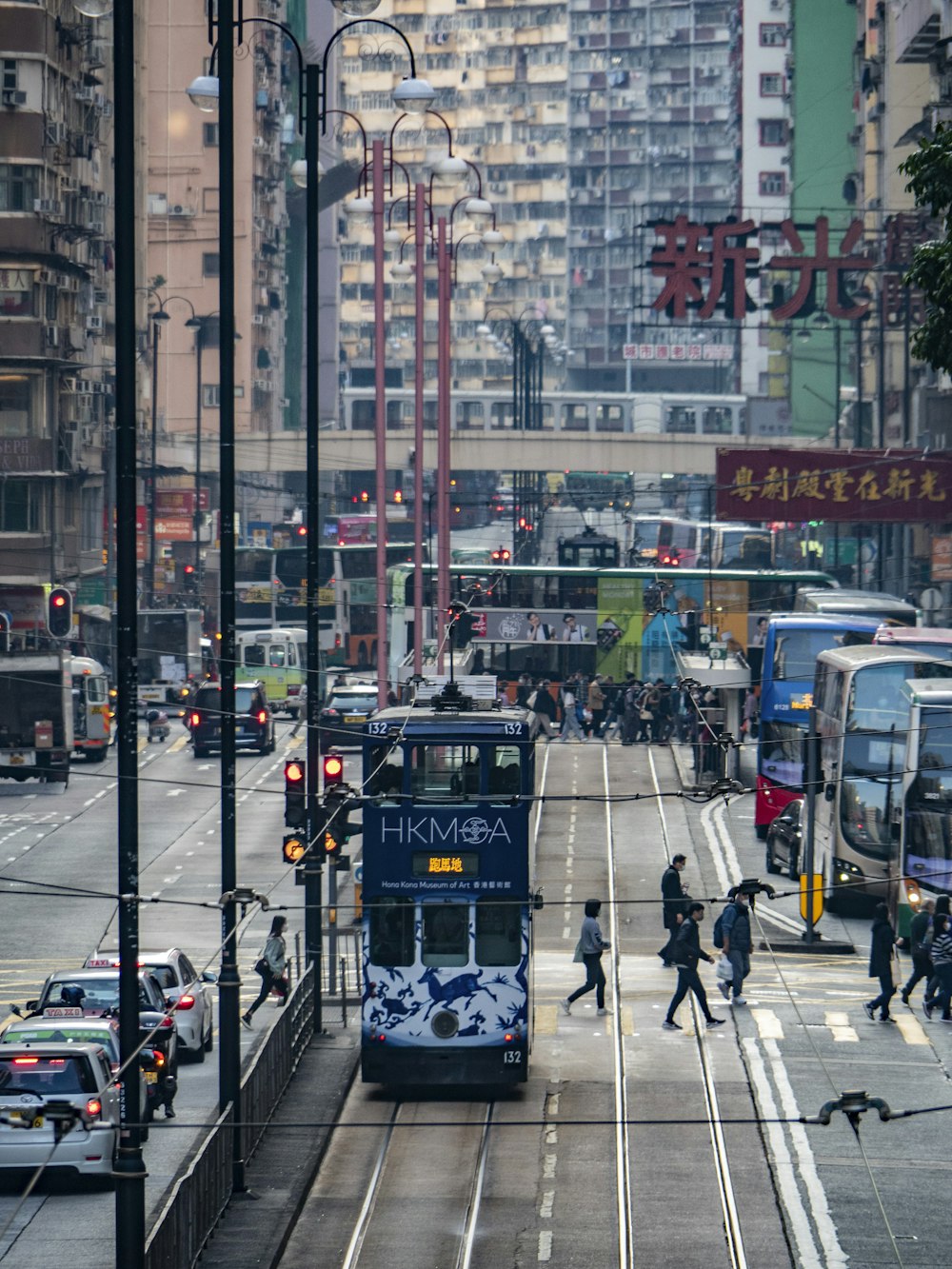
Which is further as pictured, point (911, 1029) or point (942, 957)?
point (942, 957)

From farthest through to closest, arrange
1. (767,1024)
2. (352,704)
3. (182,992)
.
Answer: (352,704)
(767,1024)
(182,992)

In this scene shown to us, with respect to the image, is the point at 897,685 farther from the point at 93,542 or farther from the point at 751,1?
the point at 751,1

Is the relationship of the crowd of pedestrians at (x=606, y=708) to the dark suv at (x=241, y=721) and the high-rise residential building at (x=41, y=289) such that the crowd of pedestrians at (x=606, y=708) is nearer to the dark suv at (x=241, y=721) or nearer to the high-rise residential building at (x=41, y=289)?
the dark suv at (x=241, y=721)

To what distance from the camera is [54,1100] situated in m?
20.7

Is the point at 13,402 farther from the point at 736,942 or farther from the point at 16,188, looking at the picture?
the point at 736,942

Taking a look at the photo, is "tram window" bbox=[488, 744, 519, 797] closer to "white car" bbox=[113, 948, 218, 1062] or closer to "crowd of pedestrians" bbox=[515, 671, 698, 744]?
"white car" bbox=[113, 948, 218, 1062]

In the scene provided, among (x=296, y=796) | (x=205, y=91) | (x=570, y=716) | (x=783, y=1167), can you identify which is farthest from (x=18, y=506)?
(x=783, y=1167)

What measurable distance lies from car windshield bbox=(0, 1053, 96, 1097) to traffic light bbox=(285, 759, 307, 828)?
6022 millimetres

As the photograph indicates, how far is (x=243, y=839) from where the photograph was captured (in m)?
45.6

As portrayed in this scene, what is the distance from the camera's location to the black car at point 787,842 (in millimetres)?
38250

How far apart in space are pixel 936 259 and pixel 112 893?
1511 centimetres

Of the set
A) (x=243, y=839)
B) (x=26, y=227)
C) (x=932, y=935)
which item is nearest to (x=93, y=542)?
(x=26, y=227)

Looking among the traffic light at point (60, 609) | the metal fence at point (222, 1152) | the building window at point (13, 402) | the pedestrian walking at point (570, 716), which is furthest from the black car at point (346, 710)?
the metal fence at point (222, 1152)

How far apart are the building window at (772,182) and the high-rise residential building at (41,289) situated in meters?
87.3
